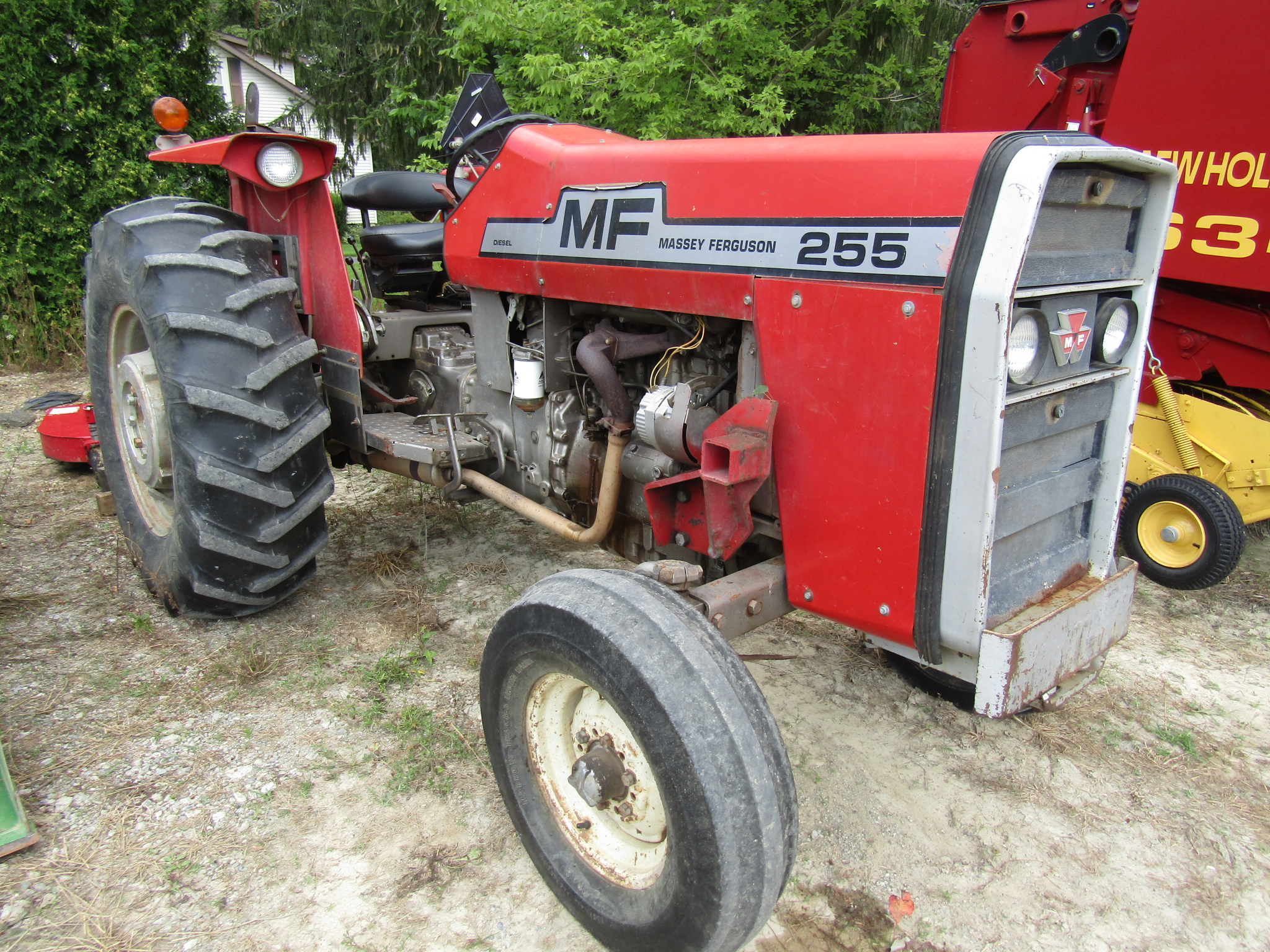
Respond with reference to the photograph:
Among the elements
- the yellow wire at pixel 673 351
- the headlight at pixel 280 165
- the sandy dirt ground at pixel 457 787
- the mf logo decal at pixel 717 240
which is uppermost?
the headlight at pixel 280 165

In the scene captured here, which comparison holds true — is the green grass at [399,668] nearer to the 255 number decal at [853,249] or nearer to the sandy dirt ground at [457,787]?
the sandy dirt ground at [457,787]

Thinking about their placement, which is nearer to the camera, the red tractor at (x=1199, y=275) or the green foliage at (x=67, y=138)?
the red tractor at (x=1199, y=275)

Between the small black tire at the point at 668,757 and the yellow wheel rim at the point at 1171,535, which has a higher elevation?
the small black tire at the point at 668,757

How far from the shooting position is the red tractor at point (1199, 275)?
3506mm

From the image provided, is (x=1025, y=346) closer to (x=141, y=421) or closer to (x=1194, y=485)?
(x=1194, y=485)

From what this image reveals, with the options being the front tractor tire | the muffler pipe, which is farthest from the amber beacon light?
the muffler pipe

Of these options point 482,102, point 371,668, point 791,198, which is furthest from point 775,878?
point 482,102

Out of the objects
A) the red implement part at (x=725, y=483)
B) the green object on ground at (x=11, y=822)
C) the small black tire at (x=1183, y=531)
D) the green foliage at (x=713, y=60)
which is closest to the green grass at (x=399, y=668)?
the green object on ground at (x=11, y=822)

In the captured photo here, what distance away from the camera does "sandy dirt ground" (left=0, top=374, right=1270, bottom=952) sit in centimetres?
193

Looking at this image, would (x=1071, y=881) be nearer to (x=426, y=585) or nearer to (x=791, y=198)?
(x=791, y=198)

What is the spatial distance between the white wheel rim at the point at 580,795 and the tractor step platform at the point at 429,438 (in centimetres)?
116

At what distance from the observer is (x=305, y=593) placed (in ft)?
11.3

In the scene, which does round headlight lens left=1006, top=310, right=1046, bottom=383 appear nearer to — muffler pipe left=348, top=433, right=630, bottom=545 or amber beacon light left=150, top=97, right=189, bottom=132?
muffler pipe left=348, top=433, right=630, bottom=545

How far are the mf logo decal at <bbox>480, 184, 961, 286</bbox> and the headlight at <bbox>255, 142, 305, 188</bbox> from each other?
91 centimetres
